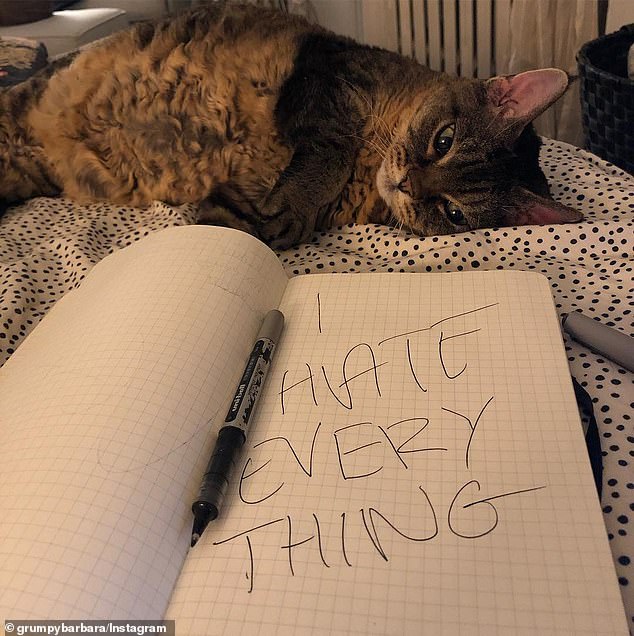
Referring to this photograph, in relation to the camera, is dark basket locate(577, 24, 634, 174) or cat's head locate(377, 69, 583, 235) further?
dark basket locate(577, 24, 634, 174)

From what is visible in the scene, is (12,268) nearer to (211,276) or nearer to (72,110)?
(211,276)

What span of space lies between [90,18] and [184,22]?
68 centimetres

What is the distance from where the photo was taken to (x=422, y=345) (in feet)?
2.30

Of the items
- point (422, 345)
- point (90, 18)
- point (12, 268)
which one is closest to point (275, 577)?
point (422, 345)

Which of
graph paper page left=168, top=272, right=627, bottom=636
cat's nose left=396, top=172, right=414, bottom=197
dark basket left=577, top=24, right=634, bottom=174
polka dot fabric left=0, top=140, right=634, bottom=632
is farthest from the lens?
dark basket left=577, top=24, right=634, bottom=174

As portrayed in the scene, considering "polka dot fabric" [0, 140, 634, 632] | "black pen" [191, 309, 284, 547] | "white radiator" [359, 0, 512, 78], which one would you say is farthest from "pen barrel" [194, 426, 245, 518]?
"white radiator" [359, 0, 512, 78]

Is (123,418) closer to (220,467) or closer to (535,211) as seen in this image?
(220,467)

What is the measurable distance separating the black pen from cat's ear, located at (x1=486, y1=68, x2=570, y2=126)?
1.91ft

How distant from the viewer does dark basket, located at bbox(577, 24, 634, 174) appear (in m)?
1.23

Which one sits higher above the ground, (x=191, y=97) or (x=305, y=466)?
(x=191, y=97)

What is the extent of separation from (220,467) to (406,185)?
2.23 ft

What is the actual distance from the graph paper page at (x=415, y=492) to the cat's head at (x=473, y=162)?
1.07 feet

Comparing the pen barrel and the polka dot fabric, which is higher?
the pen barrel

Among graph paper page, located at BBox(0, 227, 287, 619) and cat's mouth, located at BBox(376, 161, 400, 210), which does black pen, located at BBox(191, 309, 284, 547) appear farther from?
cat's mouth, located at BBox(376, 161, 400, 210)
